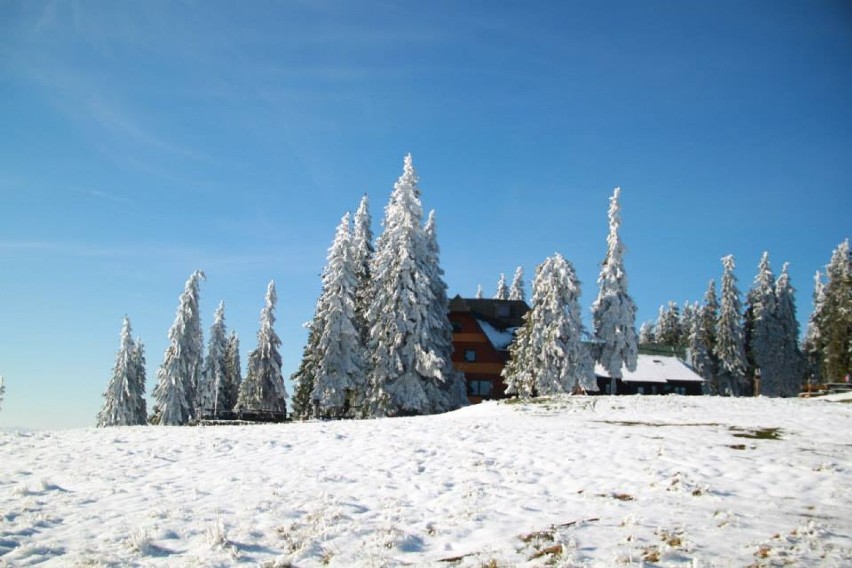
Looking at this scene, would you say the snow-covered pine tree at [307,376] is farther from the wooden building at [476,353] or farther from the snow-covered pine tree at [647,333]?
the snow-covered pine tree at [647,333]

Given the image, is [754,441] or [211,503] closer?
[211,503]

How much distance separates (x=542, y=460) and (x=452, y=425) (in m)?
6.65

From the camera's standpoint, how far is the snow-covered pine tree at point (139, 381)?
61.3 meters

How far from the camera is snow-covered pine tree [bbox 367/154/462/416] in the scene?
41156mm

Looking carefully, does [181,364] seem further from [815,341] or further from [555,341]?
[815,341]

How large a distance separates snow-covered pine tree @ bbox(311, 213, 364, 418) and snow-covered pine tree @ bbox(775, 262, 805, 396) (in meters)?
51.3

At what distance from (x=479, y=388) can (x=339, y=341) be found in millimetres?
21268

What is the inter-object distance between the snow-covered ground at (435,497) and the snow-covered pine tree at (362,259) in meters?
27.1

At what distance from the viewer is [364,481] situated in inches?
521

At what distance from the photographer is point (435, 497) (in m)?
12.0

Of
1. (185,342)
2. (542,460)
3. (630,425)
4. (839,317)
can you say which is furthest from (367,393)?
(839,317)

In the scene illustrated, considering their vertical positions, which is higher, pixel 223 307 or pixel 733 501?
pixel 223 307

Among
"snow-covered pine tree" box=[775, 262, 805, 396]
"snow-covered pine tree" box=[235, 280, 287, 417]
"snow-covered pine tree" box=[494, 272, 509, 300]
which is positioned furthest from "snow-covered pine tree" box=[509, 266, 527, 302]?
"snow-covered pine tree" box=[235, 280, 287, 417]

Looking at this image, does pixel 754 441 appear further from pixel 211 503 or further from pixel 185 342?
pixel 185 342
